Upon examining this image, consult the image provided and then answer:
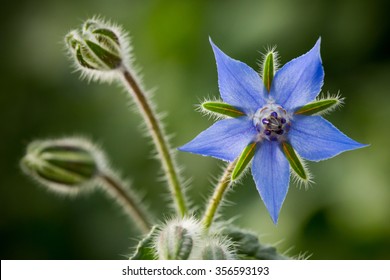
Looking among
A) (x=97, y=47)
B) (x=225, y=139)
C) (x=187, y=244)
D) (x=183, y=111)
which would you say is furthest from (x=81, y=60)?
(x=183, y=111)

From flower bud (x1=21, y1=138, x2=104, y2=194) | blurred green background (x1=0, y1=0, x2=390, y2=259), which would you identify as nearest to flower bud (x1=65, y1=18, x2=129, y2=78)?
flower bud (x1=21, y1=138, x2=104, y2=194)

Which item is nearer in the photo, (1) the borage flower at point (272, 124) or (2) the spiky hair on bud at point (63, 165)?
(1) the borage flower at point (272, 124)

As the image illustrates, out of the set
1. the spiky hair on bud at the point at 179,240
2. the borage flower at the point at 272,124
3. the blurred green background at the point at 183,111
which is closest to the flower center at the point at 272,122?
the borage flower at the point at 272,124

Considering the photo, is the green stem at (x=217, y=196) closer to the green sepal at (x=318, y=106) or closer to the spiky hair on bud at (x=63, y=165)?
the green sepal at (x=318, y=106)

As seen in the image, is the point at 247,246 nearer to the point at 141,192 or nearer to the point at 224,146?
the point at 224,146

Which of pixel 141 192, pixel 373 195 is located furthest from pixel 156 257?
pixel 141 192

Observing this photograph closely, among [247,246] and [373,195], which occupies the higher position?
[373,195]

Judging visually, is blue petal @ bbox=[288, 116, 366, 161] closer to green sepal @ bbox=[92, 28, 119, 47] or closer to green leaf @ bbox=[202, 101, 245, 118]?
green leaf @ bbox=[202, 101, 245, 118]
